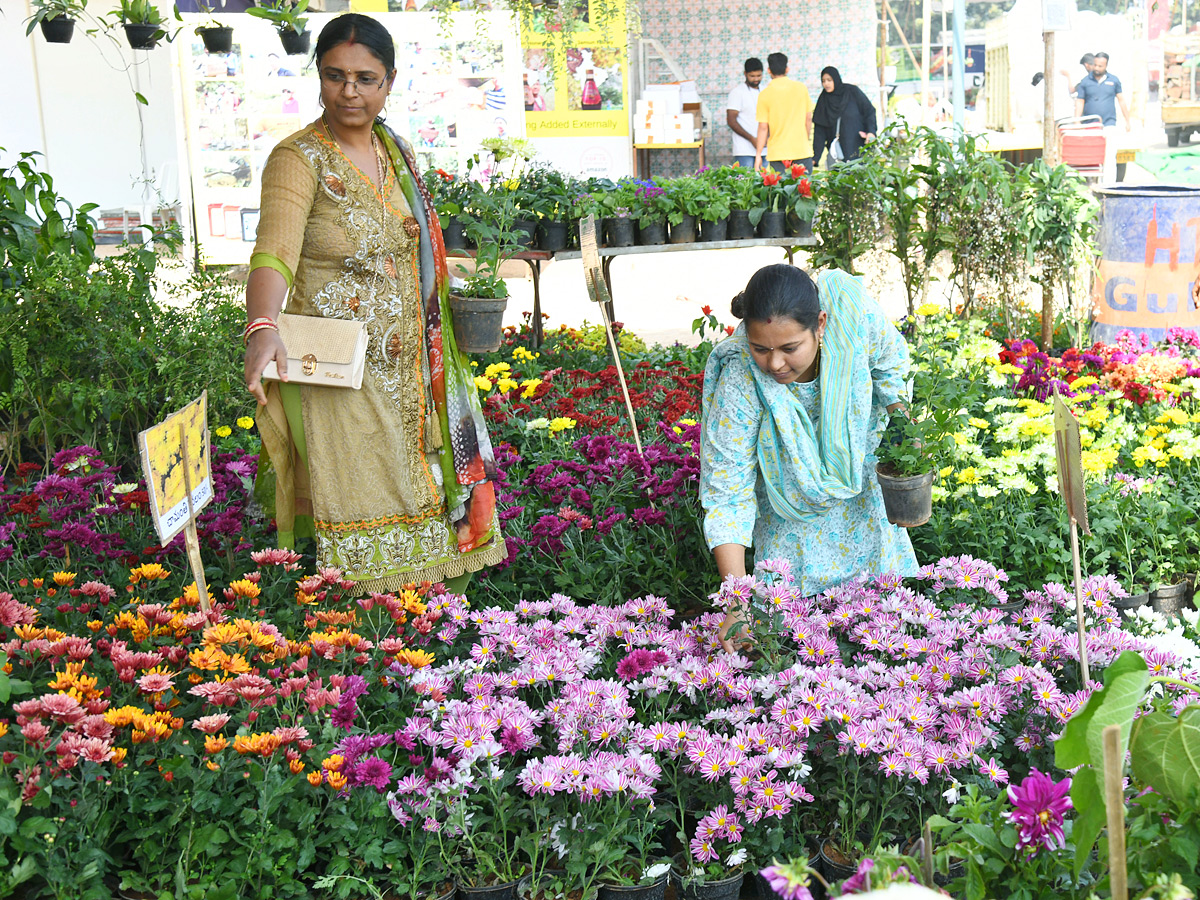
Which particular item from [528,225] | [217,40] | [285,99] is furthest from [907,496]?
[285,99]

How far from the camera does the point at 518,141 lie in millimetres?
4625

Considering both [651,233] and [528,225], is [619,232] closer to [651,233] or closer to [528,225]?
[651,233]

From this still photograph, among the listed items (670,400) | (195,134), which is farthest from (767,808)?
(195,134)

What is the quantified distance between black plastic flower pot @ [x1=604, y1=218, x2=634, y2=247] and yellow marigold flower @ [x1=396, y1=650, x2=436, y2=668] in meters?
3.55

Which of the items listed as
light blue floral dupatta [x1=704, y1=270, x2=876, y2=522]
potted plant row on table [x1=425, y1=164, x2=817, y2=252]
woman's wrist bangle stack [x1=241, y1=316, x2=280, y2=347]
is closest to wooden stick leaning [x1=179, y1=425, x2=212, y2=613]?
woman's wrist bangle stack [x1=241, y1=316, x2=280, y2=347]

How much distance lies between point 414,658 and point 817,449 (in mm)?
1110

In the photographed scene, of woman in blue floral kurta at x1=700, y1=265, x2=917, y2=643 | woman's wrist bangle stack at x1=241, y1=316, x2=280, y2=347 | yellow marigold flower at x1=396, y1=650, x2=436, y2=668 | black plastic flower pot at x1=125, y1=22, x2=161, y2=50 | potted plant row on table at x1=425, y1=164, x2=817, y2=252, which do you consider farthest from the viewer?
black plastic flower pot at x1=125, y1=22, x2=161, y2=50

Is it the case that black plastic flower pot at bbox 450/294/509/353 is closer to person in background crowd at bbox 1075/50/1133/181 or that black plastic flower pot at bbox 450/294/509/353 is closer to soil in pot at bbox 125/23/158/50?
soil in pot at bbox 125/23/158/50

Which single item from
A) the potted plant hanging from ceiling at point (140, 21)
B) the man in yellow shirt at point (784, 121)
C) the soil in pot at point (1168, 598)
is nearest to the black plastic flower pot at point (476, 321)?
the soil in pot at point (1168, 598)

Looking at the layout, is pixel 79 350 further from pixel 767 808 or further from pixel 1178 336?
pixel 1178 336

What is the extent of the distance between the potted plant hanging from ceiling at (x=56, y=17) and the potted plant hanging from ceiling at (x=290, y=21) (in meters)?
0.97

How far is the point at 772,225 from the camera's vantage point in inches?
206

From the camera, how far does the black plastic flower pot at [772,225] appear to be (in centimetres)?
520

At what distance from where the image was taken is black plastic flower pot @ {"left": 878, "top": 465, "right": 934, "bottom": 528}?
7.52 feet
